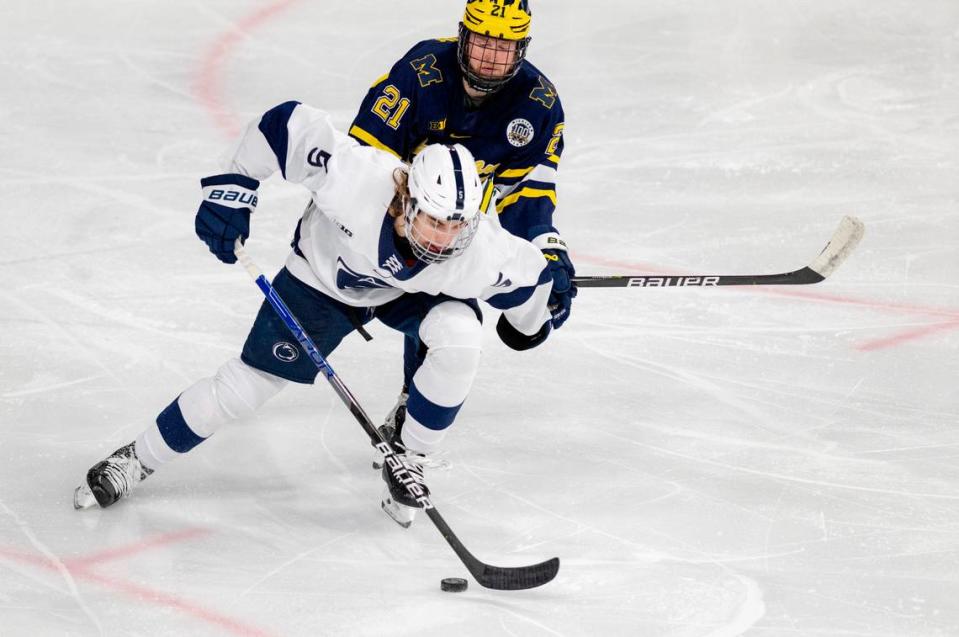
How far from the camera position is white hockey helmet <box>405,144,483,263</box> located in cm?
274

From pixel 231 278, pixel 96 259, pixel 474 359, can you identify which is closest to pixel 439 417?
pixel 474 359

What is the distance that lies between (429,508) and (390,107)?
96 centimetres

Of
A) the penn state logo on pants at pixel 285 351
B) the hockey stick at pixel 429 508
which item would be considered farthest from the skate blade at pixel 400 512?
the penn state logo on pants at pixel 285 351

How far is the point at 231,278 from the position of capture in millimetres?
4348

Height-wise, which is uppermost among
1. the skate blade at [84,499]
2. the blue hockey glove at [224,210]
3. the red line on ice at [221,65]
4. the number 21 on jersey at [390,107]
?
the number 21 on jersey at [390,107]

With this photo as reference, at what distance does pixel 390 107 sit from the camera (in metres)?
3.22

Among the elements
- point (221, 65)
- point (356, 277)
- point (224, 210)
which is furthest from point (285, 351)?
point (221, 65)

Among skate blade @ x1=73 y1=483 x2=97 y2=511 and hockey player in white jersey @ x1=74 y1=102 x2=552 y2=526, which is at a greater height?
hockey player in white jersey @ x1=74 y1=102 x2=552 y2=526

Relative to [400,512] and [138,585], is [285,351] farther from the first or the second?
[138,585]

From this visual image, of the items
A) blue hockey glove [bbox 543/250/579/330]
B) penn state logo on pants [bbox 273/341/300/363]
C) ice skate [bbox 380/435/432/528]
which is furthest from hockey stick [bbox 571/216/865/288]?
penn state logo on pants [bbox 273/341/300/363]

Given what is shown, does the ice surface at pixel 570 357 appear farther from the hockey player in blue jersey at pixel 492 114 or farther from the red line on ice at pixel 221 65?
the hockey player in blue jersey at pixel 492 114

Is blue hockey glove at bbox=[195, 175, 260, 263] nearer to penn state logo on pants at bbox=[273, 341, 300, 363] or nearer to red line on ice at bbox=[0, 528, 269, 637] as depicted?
penn state logo on pants at bbox=[273, 341, 300, 363]

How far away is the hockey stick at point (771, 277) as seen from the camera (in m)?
3.45

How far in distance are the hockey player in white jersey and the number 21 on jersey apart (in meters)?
0.22
